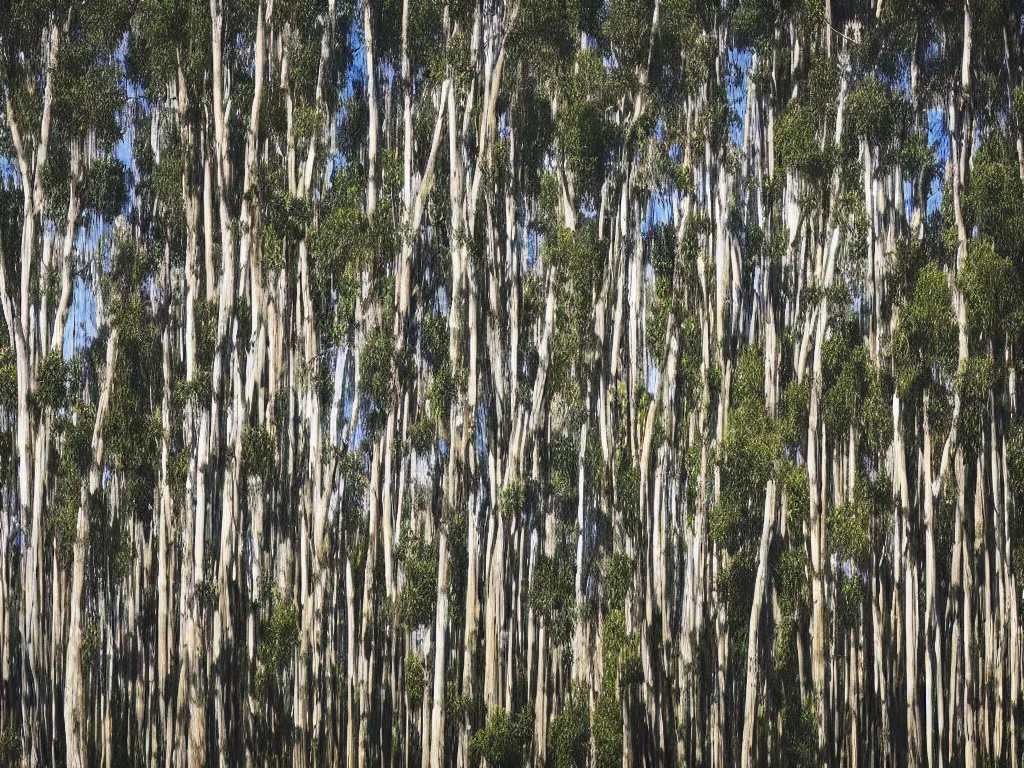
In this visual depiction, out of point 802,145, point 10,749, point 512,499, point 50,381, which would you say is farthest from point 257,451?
point 802,145

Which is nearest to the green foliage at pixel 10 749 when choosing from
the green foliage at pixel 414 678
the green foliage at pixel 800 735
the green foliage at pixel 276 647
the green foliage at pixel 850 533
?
the green foliage at pixel 276 647

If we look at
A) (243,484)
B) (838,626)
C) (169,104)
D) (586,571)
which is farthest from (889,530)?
(169,104)

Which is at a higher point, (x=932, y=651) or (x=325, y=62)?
(x=325, y=62)

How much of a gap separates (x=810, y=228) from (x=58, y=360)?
306 inches

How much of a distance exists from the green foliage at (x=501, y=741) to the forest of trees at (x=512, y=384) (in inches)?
1.4

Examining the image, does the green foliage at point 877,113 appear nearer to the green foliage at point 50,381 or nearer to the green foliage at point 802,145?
the green foliage at point 802,145

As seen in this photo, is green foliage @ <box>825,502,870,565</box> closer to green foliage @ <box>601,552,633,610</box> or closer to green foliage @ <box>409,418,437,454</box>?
green foliage @ <box>601,552,633,610</box>

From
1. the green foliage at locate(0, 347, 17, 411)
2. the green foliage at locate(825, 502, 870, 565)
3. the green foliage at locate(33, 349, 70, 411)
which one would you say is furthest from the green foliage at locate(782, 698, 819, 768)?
the green foliage at locate(0, 347, 17, 411)

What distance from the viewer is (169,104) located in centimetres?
1479

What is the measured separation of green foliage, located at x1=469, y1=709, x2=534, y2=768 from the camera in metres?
12.4

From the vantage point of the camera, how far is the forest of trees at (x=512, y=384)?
42.3ft

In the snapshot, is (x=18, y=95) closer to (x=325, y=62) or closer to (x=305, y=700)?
(x=325, y=62)

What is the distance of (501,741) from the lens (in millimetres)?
12445

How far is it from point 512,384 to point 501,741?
11.7 feet
